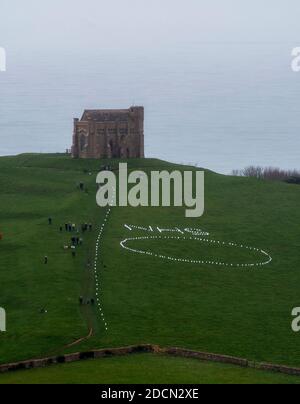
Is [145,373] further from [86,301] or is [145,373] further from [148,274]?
[148,274]

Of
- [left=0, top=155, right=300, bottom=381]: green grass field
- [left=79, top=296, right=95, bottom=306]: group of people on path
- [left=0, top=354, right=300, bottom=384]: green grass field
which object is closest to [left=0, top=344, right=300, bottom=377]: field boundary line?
→ [left=0, top=354, right=300, bottom=384]: green grass field

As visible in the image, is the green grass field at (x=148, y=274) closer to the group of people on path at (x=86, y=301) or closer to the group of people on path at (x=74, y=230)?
the group of people on path at (x=74, y=230)

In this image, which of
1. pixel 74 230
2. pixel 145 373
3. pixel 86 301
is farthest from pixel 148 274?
pixel 145 373

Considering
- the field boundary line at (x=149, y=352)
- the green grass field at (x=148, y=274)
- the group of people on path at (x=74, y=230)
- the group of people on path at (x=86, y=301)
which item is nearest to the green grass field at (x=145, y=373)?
the field boundary line at (x=149, y=352)

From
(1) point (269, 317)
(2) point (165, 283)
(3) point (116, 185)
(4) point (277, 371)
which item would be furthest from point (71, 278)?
(3) point (116, 185)

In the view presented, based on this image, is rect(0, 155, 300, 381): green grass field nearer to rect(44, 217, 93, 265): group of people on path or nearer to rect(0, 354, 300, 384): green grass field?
rect(44, 217, 93, 265): group of people on path
